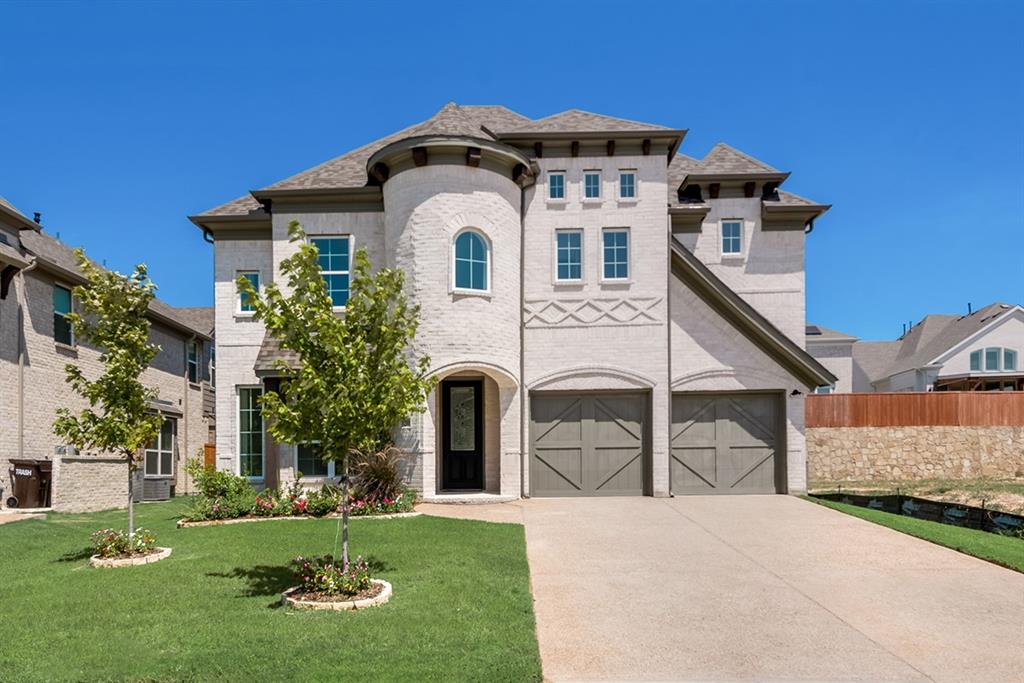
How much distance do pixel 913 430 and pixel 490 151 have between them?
61.8 ft

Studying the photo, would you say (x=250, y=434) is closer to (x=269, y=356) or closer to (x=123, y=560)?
(x=269, y=356)

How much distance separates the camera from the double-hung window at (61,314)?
1816cm

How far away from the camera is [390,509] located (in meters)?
12.7

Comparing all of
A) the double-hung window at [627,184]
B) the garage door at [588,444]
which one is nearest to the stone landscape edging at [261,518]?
the garage door at [588,444]

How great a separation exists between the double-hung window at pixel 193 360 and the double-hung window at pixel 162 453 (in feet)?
7.27

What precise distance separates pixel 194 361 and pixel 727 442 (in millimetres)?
20721

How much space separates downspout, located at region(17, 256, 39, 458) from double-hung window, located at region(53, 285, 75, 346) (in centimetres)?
133

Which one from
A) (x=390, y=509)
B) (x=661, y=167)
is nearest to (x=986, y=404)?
(x=661, y=167)

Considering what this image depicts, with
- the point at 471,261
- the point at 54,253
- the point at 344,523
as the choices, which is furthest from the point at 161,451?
the point at 344,523

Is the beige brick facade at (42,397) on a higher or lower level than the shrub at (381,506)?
higher

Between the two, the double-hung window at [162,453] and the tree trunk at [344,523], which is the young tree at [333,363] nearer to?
the tree trunk at [344,523]

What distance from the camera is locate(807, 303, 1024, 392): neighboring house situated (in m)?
32.3

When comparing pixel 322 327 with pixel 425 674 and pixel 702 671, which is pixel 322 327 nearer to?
pixel 425 674

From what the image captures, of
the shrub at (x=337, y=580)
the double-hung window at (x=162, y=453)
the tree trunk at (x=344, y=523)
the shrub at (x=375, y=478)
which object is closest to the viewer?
the shrub at (x=337, y=580)
